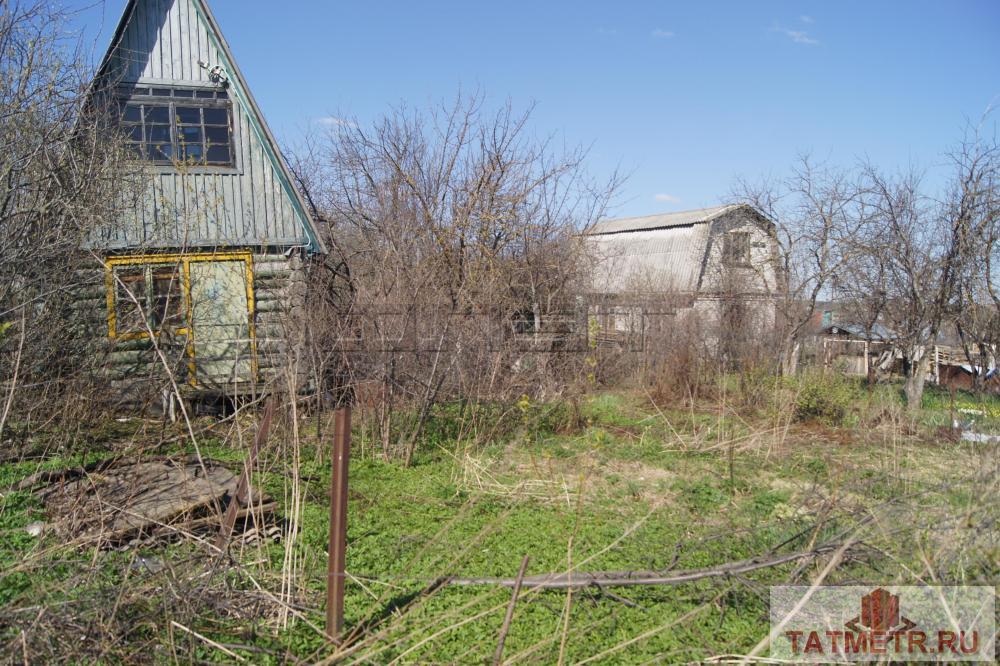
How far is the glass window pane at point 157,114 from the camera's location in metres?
10.1

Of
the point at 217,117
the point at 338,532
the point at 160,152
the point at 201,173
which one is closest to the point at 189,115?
the point at 217,117

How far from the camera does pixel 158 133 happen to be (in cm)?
1020

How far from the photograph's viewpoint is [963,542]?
3.38 metres

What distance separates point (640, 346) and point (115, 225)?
8949 mm

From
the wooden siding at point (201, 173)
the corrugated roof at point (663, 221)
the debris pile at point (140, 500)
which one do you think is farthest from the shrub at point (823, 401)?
the corrugated roof at point (663, 221)

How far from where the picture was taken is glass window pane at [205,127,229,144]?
10320 mm

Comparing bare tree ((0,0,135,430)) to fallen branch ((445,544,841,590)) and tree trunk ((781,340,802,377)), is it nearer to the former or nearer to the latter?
fallen branch ((445,544,841,590))

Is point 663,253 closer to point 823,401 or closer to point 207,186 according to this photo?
point 823,401

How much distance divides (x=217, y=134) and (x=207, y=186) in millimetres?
826

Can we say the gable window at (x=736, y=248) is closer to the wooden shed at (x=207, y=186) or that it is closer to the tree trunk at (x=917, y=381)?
the tree trunk at (x=917, y=381)

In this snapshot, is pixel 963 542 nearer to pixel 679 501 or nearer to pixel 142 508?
pixel 679 501

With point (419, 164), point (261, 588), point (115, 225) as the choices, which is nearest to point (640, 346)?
point (419, 164)

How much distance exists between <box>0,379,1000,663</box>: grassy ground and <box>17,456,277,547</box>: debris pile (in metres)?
0.16

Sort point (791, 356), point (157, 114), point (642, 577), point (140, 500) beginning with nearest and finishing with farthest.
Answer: point (642, 577) < point (140, 500) < point (157, 114) < point (791, 356)
